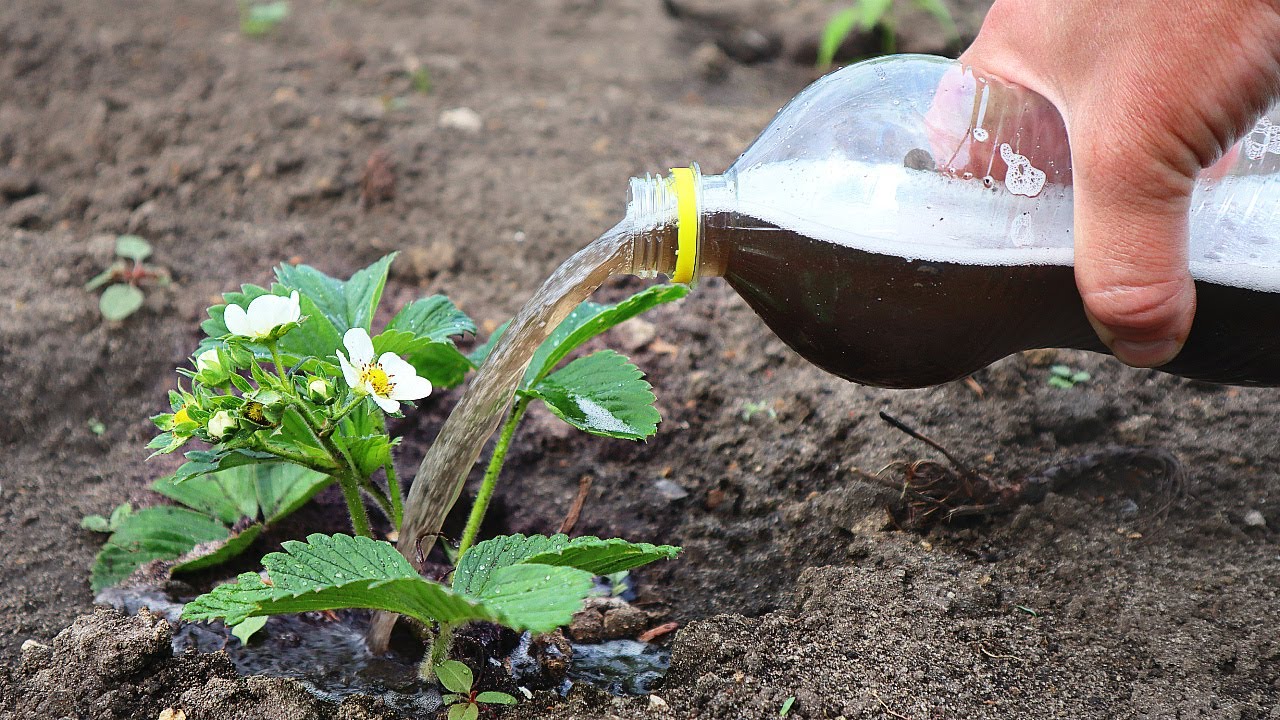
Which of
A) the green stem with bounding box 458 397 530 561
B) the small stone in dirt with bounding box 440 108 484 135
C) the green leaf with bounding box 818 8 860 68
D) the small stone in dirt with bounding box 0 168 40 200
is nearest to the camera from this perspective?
the green stem with bounding box 458 397 530 561

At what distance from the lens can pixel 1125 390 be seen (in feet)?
7.06

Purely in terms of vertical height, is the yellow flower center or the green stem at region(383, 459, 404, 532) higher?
the yellow flower center

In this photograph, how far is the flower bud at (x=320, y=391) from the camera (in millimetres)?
1341

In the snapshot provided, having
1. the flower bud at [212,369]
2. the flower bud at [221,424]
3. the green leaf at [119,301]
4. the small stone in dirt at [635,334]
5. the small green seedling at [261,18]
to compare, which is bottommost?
the green leaf at [119,301]

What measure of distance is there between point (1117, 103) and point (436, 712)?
Answer: 4.14ft

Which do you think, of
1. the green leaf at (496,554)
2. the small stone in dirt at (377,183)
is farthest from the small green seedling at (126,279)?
the green leaf at (496,554)

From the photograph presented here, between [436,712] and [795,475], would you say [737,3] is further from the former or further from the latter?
[436,712]

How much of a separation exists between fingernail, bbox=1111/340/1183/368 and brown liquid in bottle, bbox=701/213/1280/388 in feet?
0.27

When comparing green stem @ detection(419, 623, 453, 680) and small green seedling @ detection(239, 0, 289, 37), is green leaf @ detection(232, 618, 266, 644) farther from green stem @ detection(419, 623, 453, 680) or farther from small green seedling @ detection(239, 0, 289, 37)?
small green seedling @ detection(239, 0, 289, 37)

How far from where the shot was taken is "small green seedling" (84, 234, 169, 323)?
2.41m

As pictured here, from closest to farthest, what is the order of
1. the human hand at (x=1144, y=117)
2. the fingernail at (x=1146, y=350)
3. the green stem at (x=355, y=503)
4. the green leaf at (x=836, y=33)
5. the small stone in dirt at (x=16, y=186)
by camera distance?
the human hand at (x=1144, y=117) → the fingernail at (x=1146, y=350) → the green stem at (x=355, y=503) → the small stone in dirt at (x=16, y=186) → the green leaf at (x=836, y=33)

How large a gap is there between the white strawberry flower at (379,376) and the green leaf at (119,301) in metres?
1.30

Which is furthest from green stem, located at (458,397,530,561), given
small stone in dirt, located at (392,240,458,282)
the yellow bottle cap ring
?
small stone in dirt, located at (392,240,458,282)

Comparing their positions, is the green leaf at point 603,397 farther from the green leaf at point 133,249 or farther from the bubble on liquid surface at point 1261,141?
the green leaf at point 133,249
